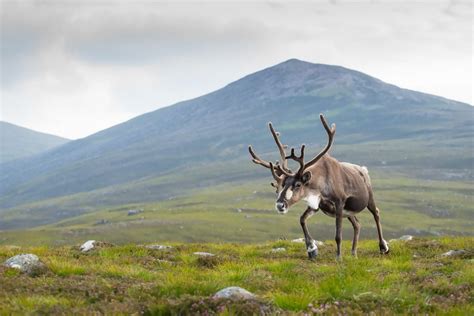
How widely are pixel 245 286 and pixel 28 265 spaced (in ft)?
16.6

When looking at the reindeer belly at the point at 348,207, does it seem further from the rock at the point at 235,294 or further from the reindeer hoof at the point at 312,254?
the rock at the point at 235,294

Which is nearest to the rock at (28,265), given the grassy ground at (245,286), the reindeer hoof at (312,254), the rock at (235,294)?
the grassy ground at (245,286)

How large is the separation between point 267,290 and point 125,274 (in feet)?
11.2

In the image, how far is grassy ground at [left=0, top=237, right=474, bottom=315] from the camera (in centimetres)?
817

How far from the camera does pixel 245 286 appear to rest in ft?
34.4

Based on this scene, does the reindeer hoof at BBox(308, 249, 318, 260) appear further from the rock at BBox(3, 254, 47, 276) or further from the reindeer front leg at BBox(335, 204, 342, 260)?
the rock at BBox(3, 254, 47, 276)

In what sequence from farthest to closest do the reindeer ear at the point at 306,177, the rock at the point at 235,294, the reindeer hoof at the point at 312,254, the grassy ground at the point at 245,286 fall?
the reindeer hoof at the point at 312,254 → the reindeer ear at the point at 306,177 → the rock at the point at 235,294 → the grassy ground at the point at 245,286

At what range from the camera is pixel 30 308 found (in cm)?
817

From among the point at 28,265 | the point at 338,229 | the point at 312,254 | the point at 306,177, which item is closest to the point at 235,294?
the point at 28,265

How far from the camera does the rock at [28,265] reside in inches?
457

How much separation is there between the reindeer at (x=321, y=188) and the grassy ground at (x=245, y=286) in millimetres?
1612

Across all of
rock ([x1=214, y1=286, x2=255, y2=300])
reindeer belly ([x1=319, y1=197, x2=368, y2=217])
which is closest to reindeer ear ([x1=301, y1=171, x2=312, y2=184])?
reindeer belly ([x1=319, y1=197, x2=368, y2=217])

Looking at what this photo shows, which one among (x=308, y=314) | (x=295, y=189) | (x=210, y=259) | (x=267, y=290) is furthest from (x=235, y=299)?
(x=295, y=189)

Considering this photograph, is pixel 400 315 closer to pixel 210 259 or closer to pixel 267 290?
pixel 267 290
